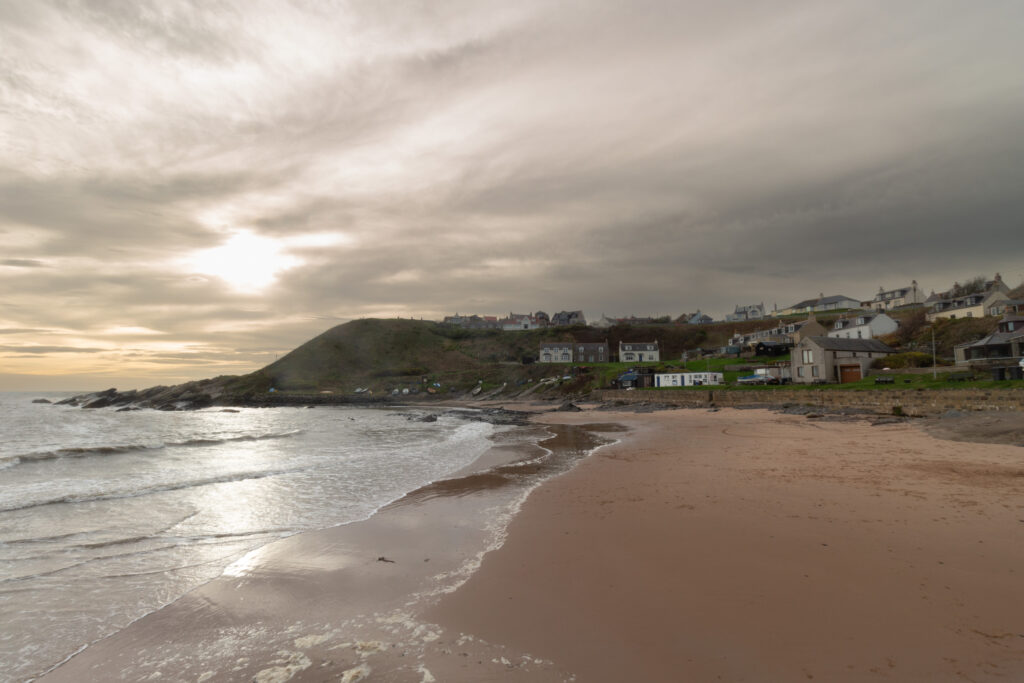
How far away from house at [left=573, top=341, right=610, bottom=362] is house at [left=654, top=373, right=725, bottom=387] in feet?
158

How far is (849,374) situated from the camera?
43.6 meters

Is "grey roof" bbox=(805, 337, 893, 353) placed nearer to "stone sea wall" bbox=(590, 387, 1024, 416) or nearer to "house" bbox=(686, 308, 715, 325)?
"stone sea wall" bbox=(590, 387, 1024, 416)

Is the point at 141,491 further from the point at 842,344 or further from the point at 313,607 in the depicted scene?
the point at 842,344

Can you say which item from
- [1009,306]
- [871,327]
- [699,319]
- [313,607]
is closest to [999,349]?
[871,327]

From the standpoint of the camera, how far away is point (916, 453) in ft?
52.3

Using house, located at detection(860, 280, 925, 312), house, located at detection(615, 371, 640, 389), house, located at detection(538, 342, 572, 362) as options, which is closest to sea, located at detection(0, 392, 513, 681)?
house, located at detection(615, 371, 640, 389)

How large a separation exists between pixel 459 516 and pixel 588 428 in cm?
2377

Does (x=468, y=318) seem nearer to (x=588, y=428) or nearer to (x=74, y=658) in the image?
(x=588, y=428)

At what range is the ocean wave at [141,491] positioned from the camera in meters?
13.6

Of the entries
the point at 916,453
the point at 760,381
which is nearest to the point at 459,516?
the point at 916,453

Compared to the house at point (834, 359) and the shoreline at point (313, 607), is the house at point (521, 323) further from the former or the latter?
the shoreline at point (313, 607)

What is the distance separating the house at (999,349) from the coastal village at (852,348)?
0.19 ft

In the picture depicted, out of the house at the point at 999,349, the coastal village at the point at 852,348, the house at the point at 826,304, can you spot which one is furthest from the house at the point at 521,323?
the house at the point at 999,349

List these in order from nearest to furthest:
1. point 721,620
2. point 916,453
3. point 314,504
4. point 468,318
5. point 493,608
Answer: point 721,620, point 493,608, point 314,504, point 916,453, point 468,318
